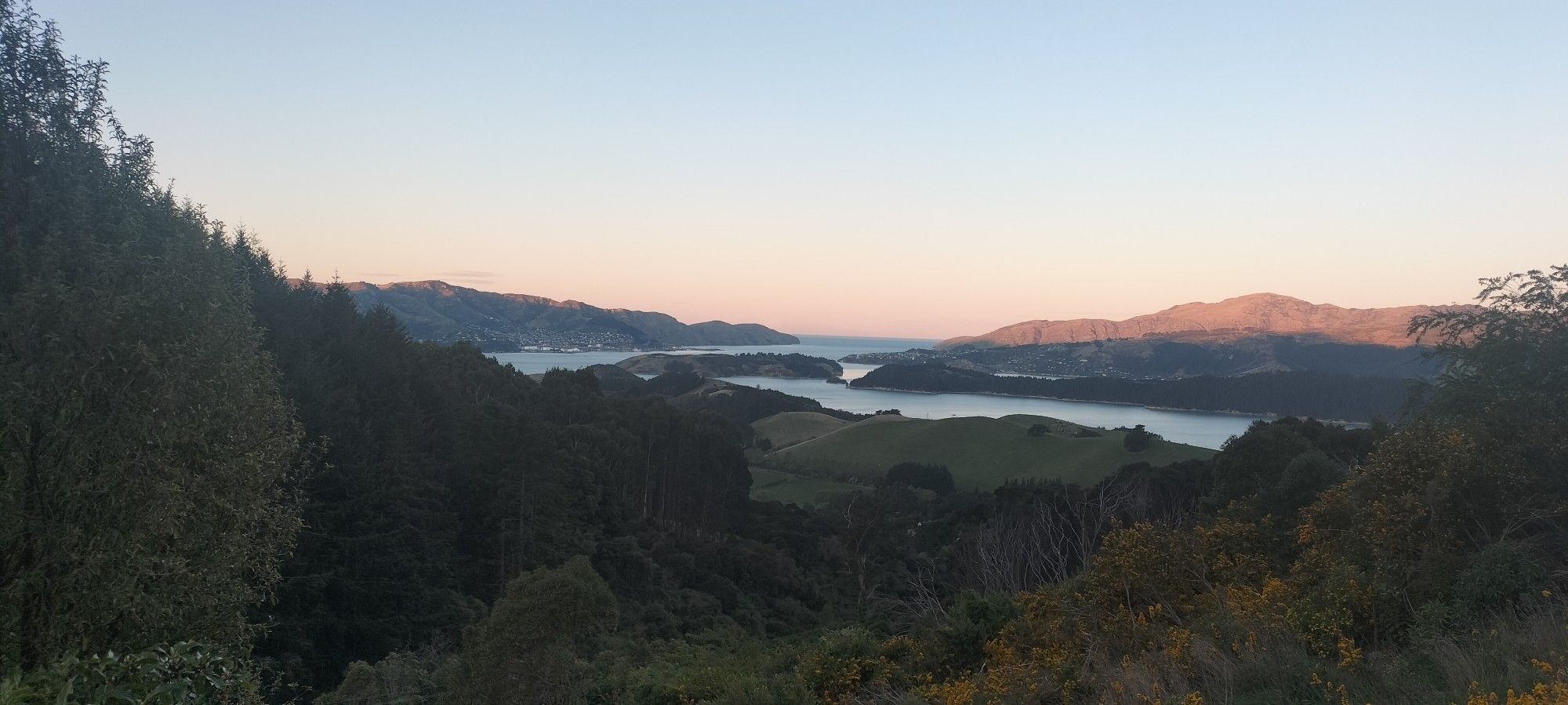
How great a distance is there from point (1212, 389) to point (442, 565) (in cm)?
12011

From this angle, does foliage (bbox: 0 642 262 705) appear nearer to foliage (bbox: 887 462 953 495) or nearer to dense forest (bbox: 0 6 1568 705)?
dense forest (bbox: 0 6 1568 705)

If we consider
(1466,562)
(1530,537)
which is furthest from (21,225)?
(1530,537)

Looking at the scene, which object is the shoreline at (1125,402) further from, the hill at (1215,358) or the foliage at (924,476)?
the foliage at (924,476)

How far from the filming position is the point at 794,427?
84000 millimetres

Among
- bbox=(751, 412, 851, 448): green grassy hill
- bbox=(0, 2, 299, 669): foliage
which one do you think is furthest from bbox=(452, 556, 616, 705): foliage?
bbox=(751, 412, 851, 448): green grassy hill

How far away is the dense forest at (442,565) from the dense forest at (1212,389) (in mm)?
59354

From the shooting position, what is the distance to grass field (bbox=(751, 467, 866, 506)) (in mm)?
56531

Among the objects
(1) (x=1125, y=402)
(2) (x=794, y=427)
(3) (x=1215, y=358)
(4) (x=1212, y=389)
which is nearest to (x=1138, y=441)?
(2) (x=794, y=427)

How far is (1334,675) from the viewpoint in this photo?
6.50m

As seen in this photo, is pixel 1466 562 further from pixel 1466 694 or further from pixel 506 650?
pixel 506 650

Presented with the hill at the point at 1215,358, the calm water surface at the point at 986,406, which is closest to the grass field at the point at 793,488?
the calm water surface at the point at 986,406

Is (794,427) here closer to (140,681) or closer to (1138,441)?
(1138,441)

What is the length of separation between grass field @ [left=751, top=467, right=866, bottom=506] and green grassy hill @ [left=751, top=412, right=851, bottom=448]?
39.7 ft

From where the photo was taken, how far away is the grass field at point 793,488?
185ft
